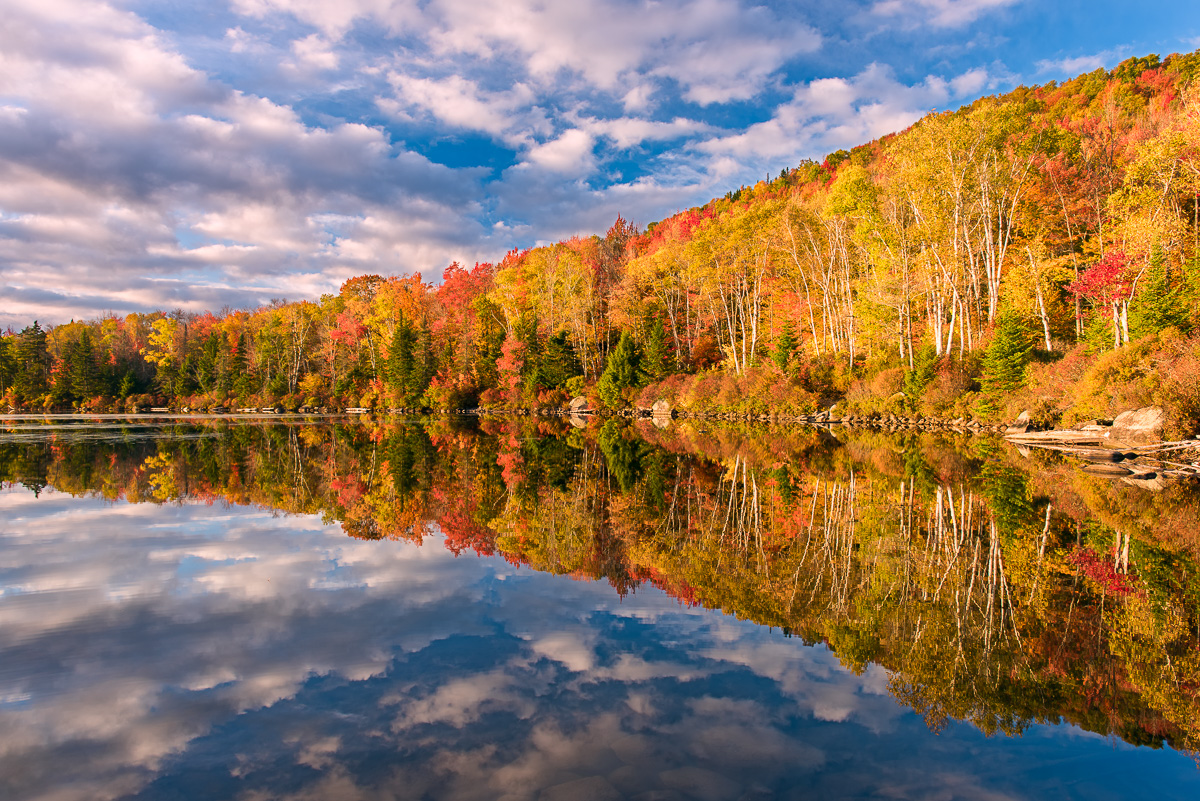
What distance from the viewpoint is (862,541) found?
8.36 metres

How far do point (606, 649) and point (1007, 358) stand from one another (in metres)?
26.1

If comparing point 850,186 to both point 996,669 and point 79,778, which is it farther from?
point 79,778

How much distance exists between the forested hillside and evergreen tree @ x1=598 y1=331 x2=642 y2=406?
6.8 inches

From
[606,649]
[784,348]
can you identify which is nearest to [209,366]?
[784,348]

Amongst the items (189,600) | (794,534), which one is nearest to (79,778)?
(189,600)

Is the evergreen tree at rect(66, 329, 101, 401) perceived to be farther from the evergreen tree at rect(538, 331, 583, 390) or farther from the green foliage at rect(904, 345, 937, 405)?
the green foliage at rect(904, 345, 937, 405)

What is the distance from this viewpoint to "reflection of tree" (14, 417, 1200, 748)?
4.59m

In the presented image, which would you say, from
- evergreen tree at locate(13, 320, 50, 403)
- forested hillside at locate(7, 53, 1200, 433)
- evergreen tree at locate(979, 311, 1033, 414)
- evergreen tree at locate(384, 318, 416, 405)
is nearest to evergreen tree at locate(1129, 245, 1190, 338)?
forested hillside at locate(7, 53, 1200, 433)

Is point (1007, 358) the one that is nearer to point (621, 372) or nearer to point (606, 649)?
point (621, 372)

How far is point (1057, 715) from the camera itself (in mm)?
4035

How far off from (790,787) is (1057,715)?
85.9 inches

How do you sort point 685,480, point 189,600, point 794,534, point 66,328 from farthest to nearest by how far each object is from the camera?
point 66,328, point 685,480, point 794,534, point 189,600

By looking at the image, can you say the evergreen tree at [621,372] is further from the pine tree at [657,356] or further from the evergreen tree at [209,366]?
the evergreen tree at [209,366]

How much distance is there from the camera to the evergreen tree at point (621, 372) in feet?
149
